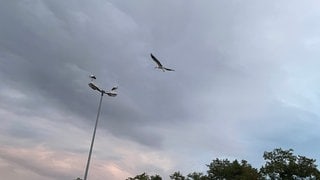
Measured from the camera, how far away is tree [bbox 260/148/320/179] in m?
60.8

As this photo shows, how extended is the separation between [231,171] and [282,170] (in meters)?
12.1

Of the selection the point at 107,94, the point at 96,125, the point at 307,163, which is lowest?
the point at 96,125

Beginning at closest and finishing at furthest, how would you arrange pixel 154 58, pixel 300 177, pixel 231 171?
pixel 154 58 → pixel 300 177 → pixel 231 171

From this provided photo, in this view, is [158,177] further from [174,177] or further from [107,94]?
[107,94]

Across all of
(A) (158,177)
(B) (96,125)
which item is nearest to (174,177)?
(A) (158,177)

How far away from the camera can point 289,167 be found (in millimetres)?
61281

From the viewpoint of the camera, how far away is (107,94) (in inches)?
1455

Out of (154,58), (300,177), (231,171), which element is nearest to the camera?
(154,58)

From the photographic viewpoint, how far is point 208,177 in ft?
244

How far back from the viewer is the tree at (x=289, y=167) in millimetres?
60781

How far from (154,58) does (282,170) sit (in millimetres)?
35018

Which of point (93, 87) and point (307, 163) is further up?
point (307, 163)

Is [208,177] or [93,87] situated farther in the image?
[208,177]

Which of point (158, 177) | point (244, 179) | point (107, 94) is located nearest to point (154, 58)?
point (107, 94)
